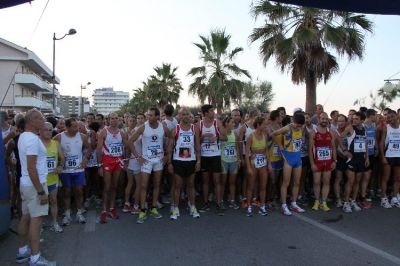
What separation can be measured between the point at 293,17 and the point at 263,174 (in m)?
10.4

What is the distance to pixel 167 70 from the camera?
153ft

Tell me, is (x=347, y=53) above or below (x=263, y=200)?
above

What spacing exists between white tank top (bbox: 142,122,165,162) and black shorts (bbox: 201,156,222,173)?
2.78ft

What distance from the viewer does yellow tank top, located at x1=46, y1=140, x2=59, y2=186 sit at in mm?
6242

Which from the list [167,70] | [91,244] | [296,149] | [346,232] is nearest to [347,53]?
[296,149]

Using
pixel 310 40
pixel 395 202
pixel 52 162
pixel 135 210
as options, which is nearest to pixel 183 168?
pixel 135 210

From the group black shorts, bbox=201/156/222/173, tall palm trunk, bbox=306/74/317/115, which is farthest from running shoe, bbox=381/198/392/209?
tall palm trunk, bbox=306/74/317/115

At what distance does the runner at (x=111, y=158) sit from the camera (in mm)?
7289

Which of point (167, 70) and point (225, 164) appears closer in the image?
point (225, 164)

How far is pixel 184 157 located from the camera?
747 cm

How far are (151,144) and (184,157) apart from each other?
26.6 inches

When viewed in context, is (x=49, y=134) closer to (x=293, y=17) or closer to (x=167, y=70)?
(x=293, y=17)

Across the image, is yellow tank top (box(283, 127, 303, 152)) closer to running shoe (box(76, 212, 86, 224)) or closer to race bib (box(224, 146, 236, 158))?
race bib (box(224, 146, 236, 158))

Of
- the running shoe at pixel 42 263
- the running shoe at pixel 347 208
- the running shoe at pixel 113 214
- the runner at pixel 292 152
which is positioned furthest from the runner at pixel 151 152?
the running shoe at pixel 347 208
